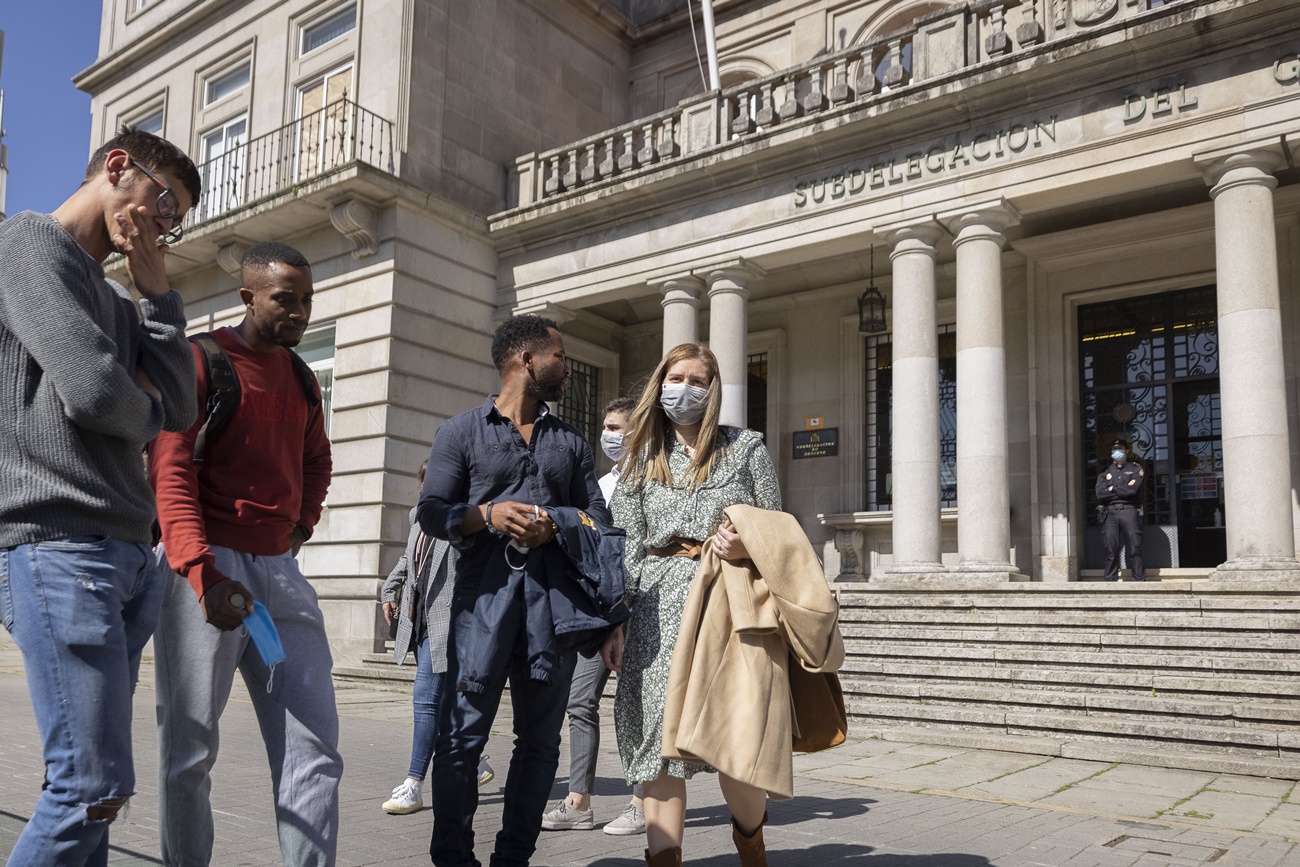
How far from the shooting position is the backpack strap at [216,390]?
324 centimetres

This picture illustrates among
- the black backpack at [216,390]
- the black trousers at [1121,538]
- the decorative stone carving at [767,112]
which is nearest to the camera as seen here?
the black backpack at [216,390]

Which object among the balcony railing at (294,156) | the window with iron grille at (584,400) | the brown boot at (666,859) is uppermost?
the balcony railing at (294,156)

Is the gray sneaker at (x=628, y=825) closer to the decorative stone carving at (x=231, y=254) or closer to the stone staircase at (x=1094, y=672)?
the stone staircase at (x=1094, y=672)

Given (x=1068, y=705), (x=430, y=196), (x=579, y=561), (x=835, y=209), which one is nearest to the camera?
(x=579, y=561)

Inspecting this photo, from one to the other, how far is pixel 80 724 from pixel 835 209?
1275cm

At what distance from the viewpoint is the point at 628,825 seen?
17.2 feet

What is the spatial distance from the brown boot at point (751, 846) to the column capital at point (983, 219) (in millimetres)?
10448

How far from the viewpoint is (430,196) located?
16.6m

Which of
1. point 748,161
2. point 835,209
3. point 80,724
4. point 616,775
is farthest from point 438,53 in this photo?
point 80,724

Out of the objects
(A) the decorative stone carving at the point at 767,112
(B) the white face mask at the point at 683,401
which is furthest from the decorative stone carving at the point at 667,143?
(B) the white face mask at the point at 683,401

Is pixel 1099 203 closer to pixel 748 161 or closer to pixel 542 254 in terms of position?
pixel 748 161

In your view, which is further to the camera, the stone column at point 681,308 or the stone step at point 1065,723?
the stone column at point 681,308

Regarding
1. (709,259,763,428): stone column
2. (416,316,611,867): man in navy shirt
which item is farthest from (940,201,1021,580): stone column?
(416,316,611,867): man in navy shirt

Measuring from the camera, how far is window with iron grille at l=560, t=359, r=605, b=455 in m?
19.5
